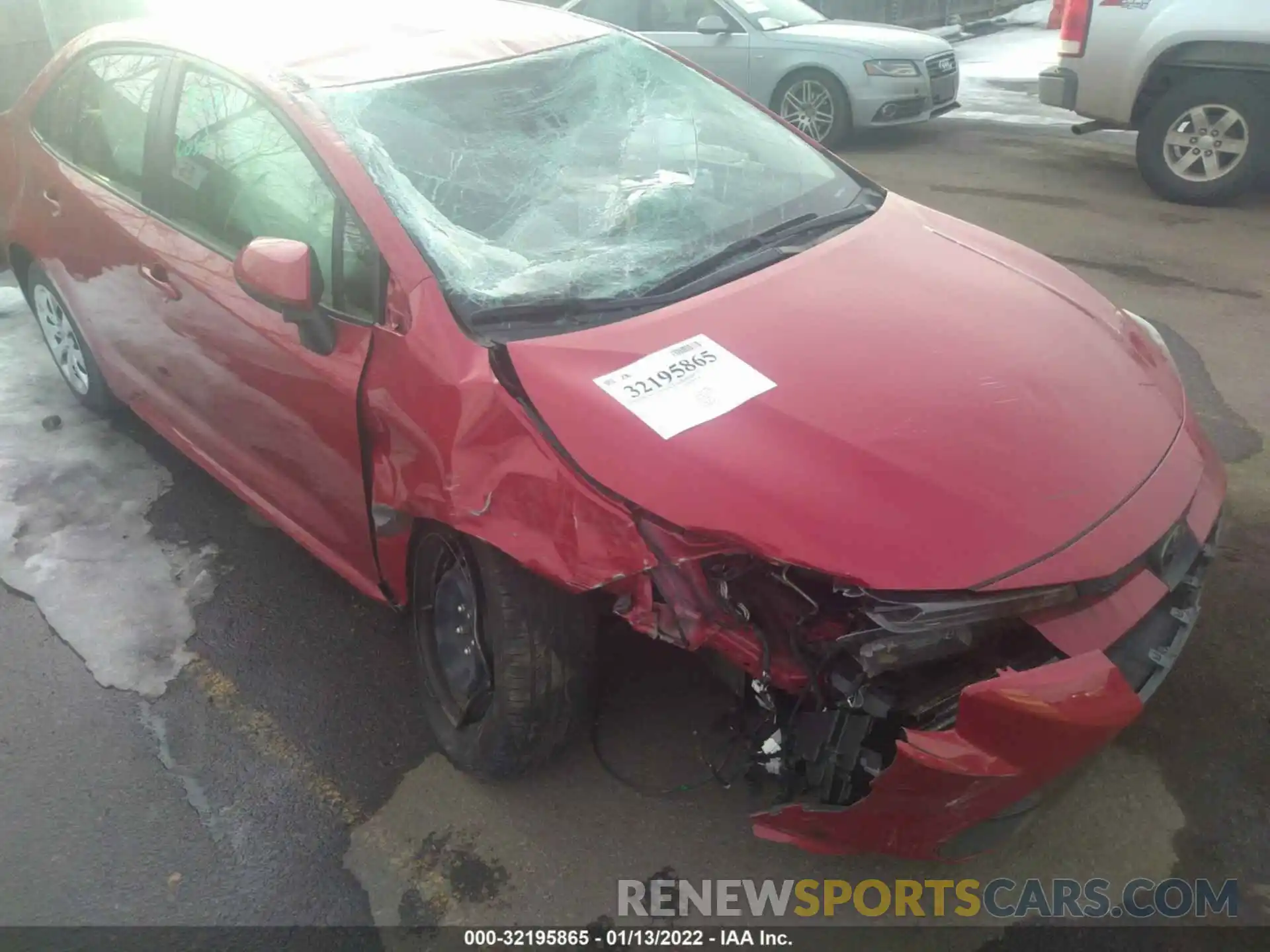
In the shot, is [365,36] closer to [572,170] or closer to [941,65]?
[572,170]

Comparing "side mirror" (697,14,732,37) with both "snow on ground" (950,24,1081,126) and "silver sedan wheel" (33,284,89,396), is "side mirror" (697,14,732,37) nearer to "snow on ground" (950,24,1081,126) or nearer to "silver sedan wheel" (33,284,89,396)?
"snow on ground" (950,24,1081,126)

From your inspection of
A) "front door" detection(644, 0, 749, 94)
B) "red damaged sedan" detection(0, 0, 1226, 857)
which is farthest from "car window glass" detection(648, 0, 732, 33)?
"red damaged sedan" detection(0, 0, 1226, 857)

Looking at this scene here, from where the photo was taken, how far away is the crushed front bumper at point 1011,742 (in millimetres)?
1609

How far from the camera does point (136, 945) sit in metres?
2.13

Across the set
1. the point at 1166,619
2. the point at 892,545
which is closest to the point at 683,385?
the point at 892,545

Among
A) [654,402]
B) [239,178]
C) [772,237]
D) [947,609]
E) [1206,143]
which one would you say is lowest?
[1206,143]

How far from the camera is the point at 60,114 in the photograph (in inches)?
142

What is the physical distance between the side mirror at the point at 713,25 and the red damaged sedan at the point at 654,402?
537cm

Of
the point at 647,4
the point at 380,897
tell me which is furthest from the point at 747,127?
the point at 647,4

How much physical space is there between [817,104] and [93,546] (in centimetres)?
691

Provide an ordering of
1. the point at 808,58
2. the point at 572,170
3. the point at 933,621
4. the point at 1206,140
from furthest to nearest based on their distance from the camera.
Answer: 1. the point at 808,58
2. the point at 1206,140
3. the point at 572,170
4. the point at 933,621

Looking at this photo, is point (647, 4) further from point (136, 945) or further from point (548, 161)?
A: point (136, 945)

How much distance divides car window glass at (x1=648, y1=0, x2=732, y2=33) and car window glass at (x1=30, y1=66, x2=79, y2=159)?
5.80 m

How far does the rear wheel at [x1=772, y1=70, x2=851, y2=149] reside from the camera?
8086 millimetres
